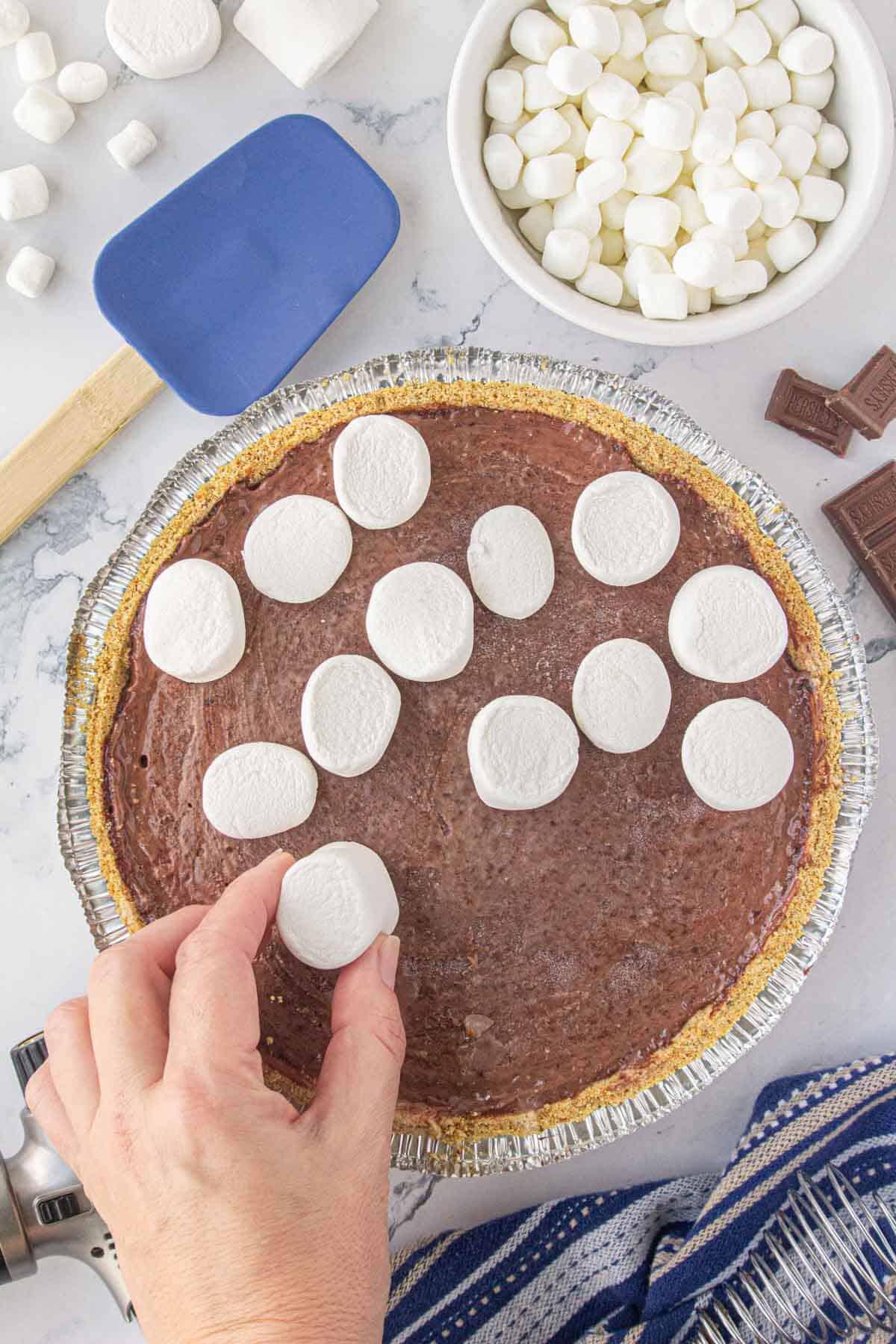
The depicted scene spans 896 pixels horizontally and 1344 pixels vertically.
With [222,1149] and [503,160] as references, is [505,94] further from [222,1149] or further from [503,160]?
[222,1149]

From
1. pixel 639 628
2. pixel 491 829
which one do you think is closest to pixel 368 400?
pixel 639 628

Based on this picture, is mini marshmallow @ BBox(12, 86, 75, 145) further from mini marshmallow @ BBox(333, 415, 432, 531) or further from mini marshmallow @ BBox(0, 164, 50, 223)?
mini marshmallow @ BBox(333, 415, 432, 531)

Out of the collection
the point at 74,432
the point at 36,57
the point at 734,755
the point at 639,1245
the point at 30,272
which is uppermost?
the point at 36,57

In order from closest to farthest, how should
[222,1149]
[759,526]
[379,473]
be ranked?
1. [222,1149]
2. [379,473]
3. [759,526]

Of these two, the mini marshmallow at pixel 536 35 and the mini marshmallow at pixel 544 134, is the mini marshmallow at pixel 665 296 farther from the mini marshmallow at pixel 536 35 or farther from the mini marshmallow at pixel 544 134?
the mini marshmallow at pixel 536 35

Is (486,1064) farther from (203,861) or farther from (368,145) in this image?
(368,145)

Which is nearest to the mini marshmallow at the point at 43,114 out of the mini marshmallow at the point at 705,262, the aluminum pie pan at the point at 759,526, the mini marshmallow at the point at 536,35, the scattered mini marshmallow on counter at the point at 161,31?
the scattered mini marshmallow on counter at the point at 161,31

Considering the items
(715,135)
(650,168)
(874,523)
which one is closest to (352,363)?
(650,168)
